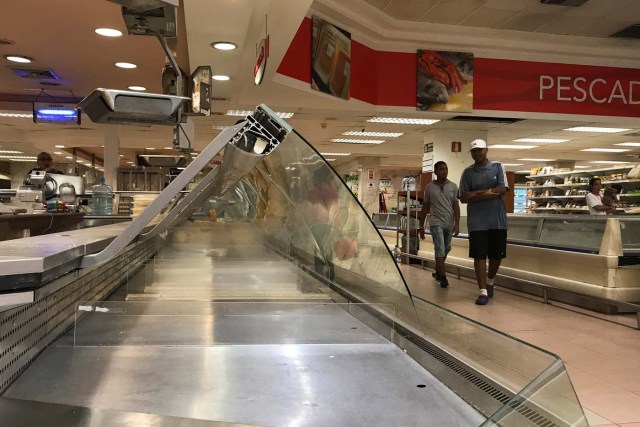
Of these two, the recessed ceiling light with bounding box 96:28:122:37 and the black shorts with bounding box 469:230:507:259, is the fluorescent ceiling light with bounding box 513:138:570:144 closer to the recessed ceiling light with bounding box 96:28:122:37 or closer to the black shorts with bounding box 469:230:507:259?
the black shorts with bounding box 469:230:507:259

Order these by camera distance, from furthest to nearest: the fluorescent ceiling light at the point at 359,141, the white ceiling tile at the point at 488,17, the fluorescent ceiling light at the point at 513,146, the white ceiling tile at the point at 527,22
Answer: the fluorescent ceiling light at the point at 359,141 < the fluorescent ceiling light at the point at 513,146 < the white ceiling tile at the point at 527,22 < the white ceiling tile at the point at 488,17

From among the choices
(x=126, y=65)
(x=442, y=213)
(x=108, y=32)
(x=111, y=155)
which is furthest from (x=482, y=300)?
(x=111, y=155)

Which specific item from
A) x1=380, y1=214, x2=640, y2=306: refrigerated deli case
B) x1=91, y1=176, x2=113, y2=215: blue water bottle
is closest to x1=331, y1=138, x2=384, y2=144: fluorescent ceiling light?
x1=380, y1=214, x2=640, y2=306: refrigerated deli case

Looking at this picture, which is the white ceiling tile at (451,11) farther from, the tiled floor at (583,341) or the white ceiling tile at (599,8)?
the tiled floor at (583,341)

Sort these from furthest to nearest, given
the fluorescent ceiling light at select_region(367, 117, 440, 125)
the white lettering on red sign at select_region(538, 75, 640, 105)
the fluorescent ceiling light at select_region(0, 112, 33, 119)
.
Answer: the fluorescent ceiling light at select_region(0, 112, 33, 119), the fluorescent ceiling light at select_region(367, 117, 440, 125), the white lettering on red sign at select_region(538, 75, 640, 105)

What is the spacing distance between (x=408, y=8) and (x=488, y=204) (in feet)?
11.9

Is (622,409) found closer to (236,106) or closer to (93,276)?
(93,276)

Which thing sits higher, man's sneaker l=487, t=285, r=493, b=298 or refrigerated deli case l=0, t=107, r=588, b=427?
refrigerated deli case l=0, t=107, r=588, b=427

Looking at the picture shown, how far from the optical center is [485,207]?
5172 millimetres

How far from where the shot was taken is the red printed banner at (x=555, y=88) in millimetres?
8453

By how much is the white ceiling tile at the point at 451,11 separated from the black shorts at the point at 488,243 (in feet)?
12.0

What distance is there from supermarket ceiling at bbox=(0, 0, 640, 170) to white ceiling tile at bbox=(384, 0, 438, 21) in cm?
1

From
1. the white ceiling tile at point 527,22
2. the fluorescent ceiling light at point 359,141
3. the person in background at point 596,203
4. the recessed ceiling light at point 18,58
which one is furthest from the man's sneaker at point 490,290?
the fluorescent ceiling light at point 359,141

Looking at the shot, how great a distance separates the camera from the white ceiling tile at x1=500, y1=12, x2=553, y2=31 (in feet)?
24.6
